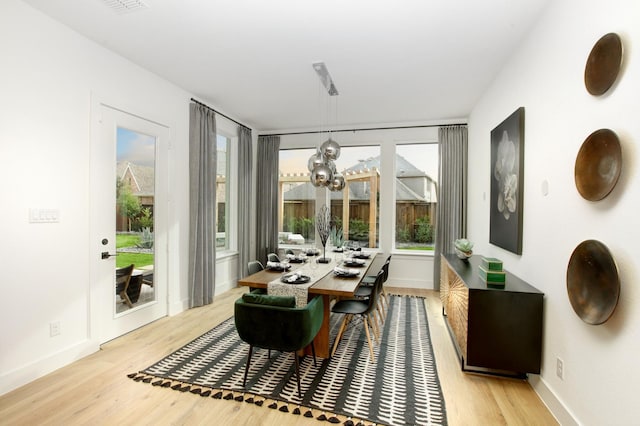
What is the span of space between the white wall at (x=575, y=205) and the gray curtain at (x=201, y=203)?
377cm

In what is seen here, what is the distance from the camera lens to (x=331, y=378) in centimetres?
253

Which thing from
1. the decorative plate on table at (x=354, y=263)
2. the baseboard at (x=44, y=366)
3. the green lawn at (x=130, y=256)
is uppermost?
the green lawn at (x=130, y=256)

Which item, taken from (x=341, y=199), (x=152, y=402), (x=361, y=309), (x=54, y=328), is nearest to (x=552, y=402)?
(x=361, y=309)

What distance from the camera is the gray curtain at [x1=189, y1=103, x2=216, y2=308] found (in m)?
4.21

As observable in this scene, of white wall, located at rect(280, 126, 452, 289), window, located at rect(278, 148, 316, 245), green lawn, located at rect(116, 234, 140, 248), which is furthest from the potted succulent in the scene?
green lawn, located at rect(116, 234, 140, 248)

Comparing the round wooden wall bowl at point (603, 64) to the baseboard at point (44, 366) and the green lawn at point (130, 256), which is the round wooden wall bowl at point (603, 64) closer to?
the green lawn at point (130, 256)

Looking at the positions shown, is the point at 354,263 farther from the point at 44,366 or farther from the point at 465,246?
the point at 44,366

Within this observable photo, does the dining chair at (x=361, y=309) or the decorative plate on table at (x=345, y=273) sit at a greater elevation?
the decorative plate on table at (x=345, y=273)

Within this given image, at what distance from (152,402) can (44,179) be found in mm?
2015

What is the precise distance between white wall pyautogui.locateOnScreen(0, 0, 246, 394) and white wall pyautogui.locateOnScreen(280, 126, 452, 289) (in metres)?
3.95

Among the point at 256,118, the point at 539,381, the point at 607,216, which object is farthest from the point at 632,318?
the point at 256,118

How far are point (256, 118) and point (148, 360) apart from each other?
157 inches

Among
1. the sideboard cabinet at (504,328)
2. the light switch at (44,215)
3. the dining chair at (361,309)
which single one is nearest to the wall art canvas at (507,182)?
the sideboard cabinet at (504,328)

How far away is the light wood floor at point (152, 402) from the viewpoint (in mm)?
2031
